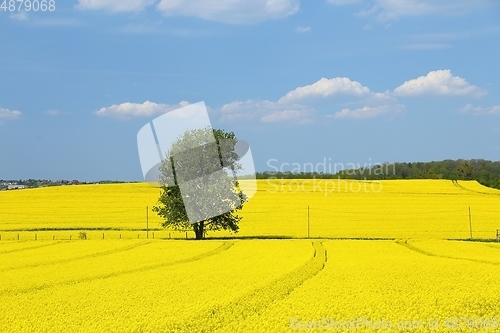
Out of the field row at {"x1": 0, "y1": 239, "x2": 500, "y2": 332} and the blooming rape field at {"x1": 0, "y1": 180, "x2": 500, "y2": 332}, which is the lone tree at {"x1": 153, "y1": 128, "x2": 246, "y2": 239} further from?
the field row at {"x1": 0, "y1": 239, "x2": 500, "y2": 332}

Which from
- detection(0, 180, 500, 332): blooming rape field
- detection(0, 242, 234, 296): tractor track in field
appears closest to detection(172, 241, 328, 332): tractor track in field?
detection(0, 180, 500, 332): blooming rape field

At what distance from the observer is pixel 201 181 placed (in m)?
47.8

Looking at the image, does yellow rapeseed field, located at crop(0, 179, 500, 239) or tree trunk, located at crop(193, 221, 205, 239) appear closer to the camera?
tree trunk, located at crop(193, 221, 205, 239)

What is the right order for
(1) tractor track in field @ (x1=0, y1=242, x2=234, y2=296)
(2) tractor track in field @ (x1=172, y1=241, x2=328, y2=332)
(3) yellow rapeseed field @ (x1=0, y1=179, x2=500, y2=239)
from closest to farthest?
(2) tractor track in field @ (x1=172, y1=241, x2=328, y2=332) → (1) tractor track in field @ (x1=0, y1=242, x2=234, y2=296) → (3) yellow rapeseed field @ (x1=0, y1=179, x2=500, y2=239)

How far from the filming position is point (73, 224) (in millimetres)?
58844

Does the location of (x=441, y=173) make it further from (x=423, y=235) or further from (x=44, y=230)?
(x=44, y=230)

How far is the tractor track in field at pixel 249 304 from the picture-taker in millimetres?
12602

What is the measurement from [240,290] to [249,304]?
2.02 m

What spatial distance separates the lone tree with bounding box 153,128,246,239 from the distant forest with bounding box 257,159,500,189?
63.0 meters

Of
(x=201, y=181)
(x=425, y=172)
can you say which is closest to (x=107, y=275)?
(x=201, y=181)

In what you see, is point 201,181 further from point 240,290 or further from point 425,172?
point 425,172

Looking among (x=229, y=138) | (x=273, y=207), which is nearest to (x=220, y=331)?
(x=229, y=138)

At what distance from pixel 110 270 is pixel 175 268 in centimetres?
252

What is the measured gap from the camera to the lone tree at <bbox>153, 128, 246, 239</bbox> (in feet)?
159
